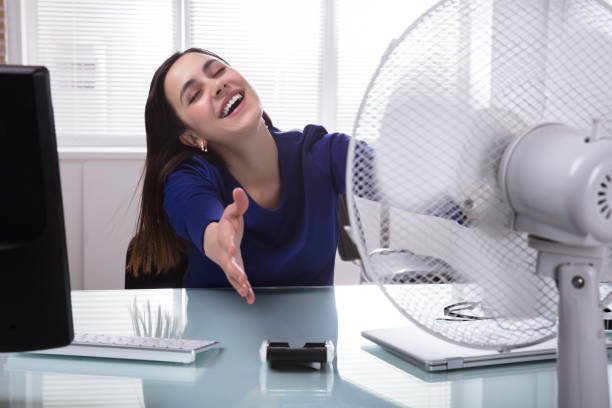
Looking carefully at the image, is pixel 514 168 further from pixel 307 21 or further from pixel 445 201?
pixel 307 21

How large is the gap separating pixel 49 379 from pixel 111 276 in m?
2.63

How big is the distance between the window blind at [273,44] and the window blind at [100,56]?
16 cm

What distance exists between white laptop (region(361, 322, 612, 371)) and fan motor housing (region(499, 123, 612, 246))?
0.26 metres

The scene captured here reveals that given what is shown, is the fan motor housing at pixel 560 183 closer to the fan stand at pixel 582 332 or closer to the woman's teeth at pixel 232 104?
the fan stand at pixel 582 332

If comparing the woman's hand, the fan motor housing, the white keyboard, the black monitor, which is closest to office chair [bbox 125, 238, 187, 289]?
the woman's hand

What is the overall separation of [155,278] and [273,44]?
2.02 meters

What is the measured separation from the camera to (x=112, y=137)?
3629mm

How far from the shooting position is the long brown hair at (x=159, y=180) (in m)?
1.89

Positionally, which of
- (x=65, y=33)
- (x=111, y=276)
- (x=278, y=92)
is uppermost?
→ (x=65, y=33)

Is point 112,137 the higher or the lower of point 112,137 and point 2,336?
the higher

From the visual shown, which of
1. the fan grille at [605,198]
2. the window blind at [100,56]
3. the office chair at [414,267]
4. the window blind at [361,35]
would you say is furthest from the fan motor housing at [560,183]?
the window blind at [100,56]

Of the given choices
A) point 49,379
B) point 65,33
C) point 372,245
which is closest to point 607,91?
point 372,245

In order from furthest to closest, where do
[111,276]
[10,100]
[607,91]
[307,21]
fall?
1. [307,21]
2. [111,276]
3. [607,91]
4. [10,100]

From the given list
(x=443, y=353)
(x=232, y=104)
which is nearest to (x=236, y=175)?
(x=232, y=104)
